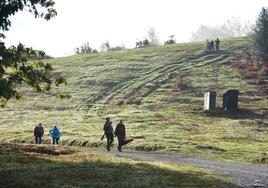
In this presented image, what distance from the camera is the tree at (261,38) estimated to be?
79.6m

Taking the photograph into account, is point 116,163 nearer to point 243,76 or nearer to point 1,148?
point 1,148

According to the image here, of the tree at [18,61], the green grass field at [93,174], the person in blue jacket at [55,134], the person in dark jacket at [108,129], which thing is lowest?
the person in blue jacket at [55,134]

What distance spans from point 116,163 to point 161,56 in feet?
255

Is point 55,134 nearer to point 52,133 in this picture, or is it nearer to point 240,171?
point 52,133

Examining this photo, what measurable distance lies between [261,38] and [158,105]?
2404cm

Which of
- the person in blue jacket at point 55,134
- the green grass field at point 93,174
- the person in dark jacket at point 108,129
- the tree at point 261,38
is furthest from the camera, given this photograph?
the tree at point 261,38

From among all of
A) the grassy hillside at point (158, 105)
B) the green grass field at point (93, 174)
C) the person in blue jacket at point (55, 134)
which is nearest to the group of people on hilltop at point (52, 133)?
the person in blue jacket at point (55, 134)

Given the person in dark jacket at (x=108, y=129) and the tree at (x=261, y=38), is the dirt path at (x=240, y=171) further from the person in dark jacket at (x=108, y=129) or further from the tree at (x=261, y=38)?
the tree at (x=261, y=38)

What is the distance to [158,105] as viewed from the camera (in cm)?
6638

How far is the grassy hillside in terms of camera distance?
1709 inches

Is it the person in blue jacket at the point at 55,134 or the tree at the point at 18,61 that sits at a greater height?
the tree at the point at 18,61

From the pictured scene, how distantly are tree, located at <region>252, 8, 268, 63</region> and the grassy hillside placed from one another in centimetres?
506

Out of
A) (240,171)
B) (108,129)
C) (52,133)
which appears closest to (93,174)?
(240,171)

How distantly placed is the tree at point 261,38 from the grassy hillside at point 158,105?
16.6ft
